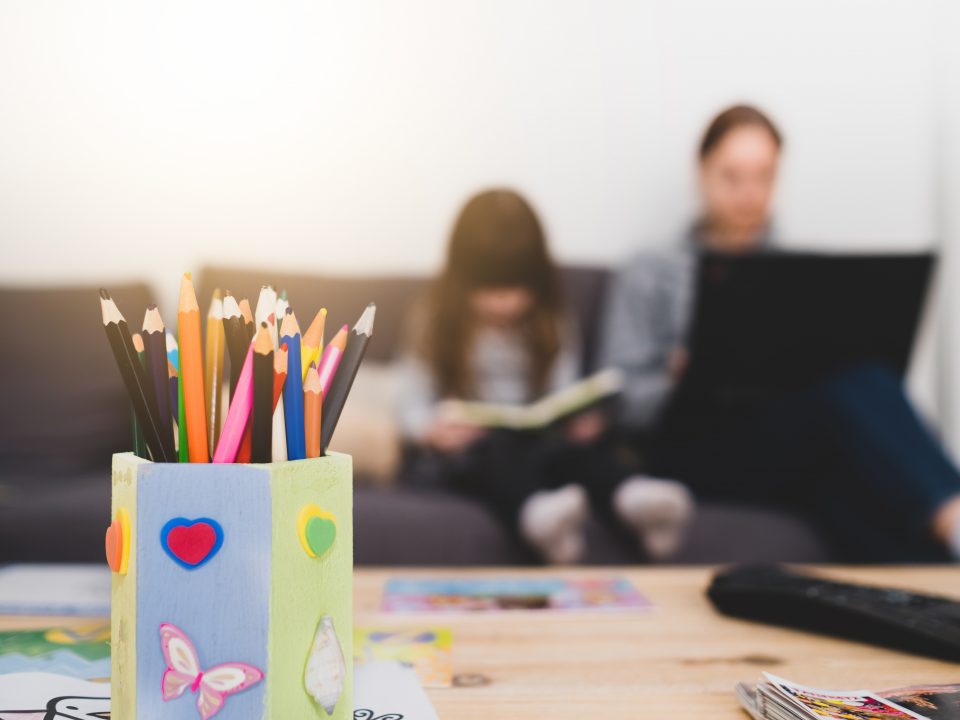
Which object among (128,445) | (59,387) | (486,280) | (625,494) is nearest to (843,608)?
(625,494)

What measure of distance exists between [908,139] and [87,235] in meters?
1.94

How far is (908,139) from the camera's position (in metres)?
2.05

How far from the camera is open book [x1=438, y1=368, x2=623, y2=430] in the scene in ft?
4.06

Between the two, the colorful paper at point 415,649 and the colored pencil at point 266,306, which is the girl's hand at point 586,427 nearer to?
the colorful paper at point 415,649

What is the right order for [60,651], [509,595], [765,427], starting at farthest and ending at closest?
[765,427]
[509,595]
[60,651]

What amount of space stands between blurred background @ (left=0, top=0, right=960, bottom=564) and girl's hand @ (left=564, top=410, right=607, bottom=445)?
0.70m

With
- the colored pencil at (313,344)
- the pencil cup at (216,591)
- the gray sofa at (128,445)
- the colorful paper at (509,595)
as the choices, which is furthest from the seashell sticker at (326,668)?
the gray sofa at (128,445)

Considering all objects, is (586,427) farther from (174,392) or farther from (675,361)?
(174,392)

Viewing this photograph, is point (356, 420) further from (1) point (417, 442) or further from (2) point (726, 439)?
(2) point (726, 439)

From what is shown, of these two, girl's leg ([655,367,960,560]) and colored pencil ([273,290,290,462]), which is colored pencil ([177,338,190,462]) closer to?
colored pencil ([273,290,290,462])

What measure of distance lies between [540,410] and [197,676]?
38.1 inches

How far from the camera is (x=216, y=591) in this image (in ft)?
1.08

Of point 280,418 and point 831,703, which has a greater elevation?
point 280,418

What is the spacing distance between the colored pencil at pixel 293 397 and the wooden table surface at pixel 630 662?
6.2 inches
